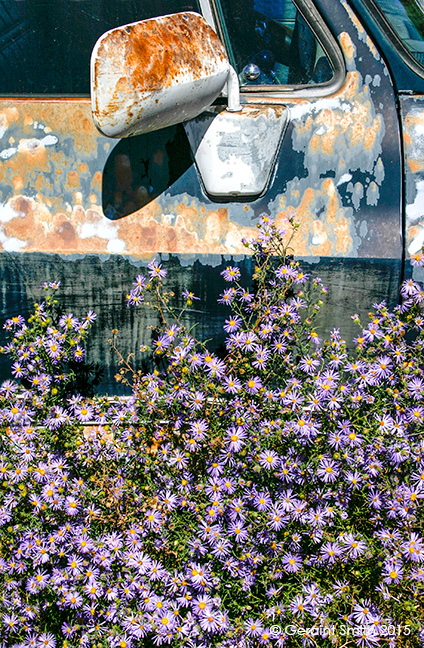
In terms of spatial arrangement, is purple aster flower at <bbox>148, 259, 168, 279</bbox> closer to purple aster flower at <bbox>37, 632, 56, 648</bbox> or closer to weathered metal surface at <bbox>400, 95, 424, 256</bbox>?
weathered metal surface at <bbox>400, 95, 424, 256</bbox>

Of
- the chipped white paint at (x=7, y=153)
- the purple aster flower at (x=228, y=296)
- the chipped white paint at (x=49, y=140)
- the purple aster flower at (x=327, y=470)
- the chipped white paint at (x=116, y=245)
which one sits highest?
the chipped white paint at (x=49, y=140)

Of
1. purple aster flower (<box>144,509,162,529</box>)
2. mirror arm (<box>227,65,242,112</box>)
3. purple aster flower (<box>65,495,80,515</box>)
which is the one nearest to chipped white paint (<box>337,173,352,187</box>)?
mirror arm (<box>227,65,242,112</box>)

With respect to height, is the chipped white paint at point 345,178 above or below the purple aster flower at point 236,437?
above

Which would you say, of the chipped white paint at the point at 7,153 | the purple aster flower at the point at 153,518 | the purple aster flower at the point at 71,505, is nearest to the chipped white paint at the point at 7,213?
the chipped white paint at the point at 7,153

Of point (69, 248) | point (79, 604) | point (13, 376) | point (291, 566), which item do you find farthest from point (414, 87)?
point (79, 604)

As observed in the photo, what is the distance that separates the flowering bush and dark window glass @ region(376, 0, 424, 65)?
810mm

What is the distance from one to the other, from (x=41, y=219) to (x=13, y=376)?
642 millimetres

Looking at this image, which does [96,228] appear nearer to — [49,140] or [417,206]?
[49,140]

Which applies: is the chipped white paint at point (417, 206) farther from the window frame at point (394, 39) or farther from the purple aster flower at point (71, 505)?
the purple aster flower at point (71, 505)

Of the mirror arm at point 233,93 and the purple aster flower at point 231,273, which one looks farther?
the purple aster flower at point 231,273

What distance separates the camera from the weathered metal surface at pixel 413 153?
5.74 ft

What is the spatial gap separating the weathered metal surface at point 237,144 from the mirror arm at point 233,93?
21mm

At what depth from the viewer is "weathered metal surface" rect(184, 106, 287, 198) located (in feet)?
5.65

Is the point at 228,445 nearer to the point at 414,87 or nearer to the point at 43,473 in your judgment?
the point at 43,473
